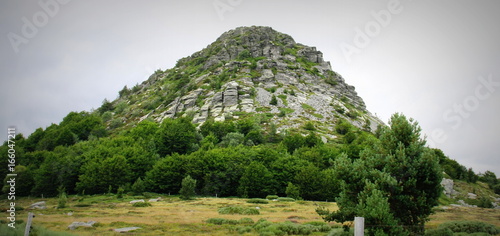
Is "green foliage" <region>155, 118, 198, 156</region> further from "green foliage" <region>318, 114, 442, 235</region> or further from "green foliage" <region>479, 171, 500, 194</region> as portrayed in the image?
"green foliage" <region>479, 171, 500, 194</region>

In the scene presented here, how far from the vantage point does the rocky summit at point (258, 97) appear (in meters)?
131

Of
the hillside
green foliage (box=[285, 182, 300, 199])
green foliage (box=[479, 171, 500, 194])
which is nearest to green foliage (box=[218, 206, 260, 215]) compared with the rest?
the hillside

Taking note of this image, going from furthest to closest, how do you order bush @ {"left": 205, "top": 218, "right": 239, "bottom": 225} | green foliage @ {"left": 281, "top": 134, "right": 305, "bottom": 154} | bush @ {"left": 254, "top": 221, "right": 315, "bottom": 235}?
green foliage @ {"left": 281, "top": 134, "right": 305, "bottom": 154} → bush @ {"left": 205, "top": 218, "right": 239, "bottom": 225} → bush @ {"left": 254, "top": 221, "right": 315, "bottom": 235}

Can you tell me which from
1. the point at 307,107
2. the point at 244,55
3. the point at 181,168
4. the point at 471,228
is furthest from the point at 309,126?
the point at 244,55

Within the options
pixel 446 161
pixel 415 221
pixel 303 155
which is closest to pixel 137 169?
pixel 303 155

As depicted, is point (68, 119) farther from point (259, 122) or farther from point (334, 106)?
point (334, 106)

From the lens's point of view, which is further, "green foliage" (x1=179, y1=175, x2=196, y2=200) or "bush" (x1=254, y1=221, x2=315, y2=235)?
"green foliage" (x1=179, y1=175, x2=196, y2=200)

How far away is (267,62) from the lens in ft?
605

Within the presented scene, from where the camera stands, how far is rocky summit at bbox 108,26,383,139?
5167 inches

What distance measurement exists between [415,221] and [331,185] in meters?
50.1

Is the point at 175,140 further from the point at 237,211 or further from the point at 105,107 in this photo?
the point at 105,107

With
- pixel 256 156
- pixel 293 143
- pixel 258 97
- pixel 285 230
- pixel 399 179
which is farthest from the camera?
pixel 258 97

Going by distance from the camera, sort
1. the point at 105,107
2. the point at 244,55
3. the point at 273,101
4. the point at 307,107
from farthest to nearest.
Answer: the point at 244,55 < the point at 105,107 < the point at 307,107 < the point at 273,101

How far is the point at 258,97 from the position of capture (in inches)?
5709
